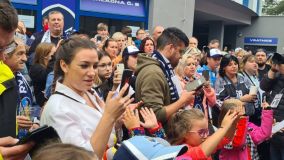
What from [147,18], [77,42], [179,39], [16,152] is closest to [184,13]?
[147,18]

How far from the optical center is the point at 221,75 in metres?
5.93

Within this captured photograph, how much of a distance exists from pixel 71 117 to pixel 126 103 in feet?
1.04

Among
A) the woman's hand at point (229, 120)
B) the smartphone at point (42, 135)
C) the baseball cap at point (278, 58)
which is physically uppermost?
the baseball cap at point (278, 58)

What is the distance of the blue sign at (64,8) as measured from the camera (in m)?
10.3

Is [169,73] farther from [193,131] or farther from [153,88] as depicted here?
[193,131]

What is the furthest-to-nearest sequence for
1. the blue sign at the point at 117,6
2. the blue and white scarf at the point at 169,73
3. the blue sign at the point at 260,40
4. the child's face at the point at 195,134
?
1. the blue sign at the point at 260,40
2. the blue sign at the point at 117,6
3. the blue and white scarf at the point at 169,73
4. the child's face at the point at 195,134

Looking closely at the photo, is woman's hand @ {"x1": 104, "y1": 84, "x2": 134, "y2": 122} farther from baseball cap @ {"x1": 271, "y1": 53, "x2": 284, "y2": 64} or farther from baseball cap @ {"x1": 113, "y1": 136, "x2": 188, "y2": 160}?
baseball cap @ {"x1": 271, "y1": 53, "x2": 284, "y2": 64}

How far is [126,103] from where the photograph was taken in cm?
237

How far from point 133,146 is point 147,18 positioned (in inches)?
499

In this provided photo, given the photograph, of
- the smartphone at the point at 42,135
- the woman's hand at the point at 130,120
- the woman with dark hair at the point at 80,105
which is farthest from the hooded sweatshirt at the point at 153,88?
the smartphone at the point at 42,135

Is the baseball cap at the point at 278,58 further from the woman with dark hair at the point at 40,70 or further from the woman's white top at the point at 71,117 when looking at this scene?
the woman's white top at the point at 71,117

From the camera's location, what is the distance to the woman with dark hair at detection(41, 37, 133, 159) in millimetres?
2297

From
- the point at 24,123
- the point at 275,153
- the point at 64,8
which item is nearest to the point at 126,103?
the point at 24,123

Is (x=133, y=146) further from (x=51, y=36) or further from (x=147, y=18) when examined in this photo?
(x=147, y=18)
